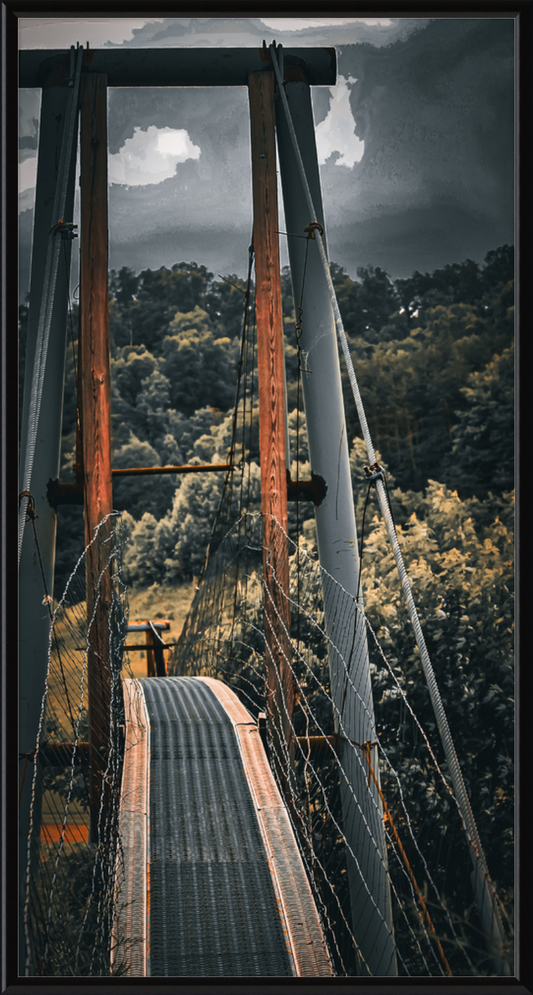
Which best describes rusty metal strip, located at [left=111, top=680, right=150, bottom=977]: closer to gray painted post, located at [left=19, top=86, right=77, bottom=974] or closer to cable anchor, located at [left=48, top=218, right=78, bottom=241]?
gray painted post, located at [left=19, top=86, right=77, bottom=974]

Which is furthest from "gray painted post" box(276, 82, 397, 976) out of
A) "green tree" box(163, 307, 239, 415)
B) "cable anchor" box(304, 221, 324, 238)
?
"green tree" box(163, 307, 239, 415)

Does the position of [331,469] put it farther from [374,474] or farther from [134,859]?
[134,859]

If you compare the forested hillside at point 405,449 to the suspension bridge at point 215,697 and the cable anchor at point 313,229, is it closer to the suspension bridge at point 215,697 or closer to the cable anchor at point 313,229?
the suspension bridge at point 215,697

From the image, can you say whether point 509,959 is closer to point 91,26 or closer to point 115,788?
point 115,788

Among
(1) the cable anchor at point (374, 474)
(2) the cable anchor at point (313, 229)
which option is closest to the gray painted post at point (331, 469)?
(2) the cable anchor at point (313, 229)

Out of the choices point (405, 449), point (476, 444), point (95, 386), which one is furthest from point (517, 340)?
point (405, 449)

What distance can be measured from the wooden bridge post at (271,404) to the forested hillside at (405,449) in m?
0.26

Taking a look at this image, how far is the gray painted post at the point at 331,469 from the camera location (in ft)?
6.42

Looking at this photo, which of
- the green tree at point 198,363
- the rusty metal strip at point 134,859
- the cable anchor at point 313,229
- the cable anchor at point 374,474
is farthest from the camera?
the green tree at point 198,363

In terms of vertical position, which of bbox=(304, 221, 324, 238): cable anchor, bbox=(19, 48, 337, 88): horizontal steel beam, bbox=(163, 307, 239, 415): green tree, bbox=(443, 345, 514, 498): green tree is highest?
bbox=(163, 307, 239, 415): green tree

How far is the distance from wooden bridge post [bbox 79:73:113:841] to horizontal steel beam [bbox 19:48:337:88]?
99 mm

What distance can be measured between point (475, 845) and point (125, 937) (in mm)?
603

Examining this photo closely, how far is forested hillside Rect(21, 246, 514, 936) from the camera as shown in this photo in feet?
9.83
